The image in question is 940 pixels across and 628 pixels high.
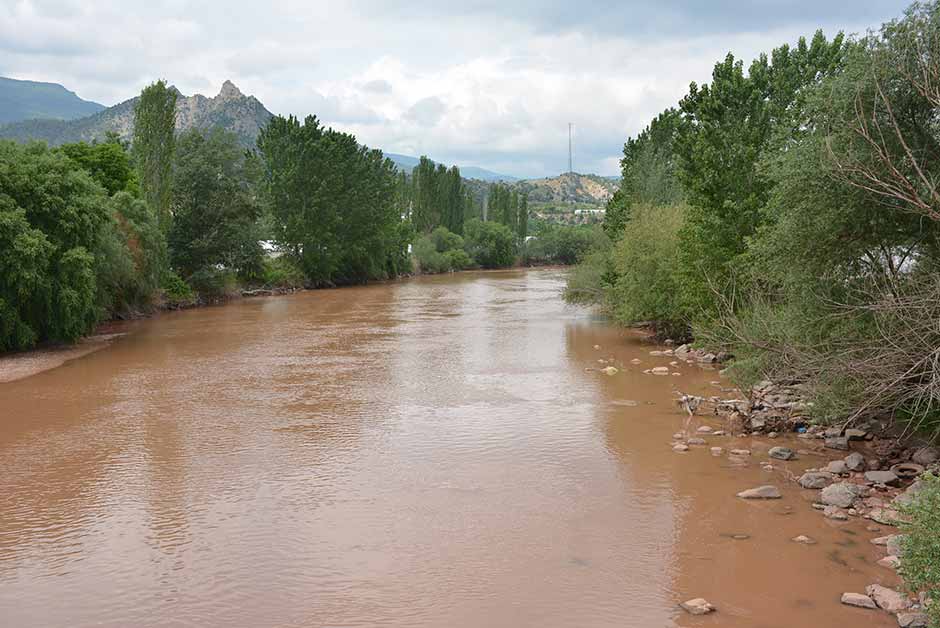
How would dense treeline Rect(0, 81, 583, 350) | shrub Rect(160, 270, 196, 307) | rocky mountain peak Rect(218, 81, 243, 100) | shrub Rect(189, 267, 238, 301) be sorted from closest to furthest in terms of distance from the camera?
dense treeline Rect(0, 81, 583, 350) < shrub Rect(160, 270, 196, 307) < shrub Rect(189, 267, 238, 301) < rocky mountain peak Rect(218, 81, 243, 100)

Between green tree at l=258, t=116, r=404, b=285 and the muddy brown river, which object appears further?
green tree at l=258, t=116, r=404, b=285

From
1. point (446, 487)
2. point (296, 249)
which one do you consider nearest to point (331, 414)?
point (446, 487)

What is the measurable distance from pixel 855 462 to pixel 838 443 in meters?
1.80

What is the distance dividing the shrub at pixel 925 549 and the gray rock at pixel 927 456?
628 cm

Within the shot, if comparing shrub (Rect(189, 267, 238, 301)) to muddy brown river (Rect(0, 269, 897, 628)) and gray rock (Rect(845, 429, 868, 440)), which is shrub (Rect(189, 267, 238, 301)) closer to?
muddy brown river (Rect(0, 269, 897, 628))

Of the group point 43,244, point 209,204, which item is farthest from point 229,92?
point 43,244

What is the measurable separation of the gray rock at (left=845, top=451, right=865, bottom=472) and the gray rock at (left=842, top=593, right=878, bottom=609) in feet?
16.4

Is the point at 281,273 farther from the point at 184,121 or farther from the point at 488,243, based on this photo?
the point at 184,121

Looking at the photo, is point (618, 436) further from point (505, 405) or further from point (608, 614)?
point (608, 614)

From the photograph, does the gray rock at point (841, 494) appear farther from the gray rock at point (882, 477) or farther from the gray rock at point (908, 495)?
the gray rock at point (908, 495)

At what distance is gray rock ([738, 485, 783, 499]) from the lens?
42.9 feet

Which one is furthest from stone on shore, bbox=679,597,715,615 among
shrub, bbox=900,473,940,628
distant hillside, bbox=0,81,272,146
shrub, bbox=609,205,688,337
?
distant hillside, bbox=0,81,272,146

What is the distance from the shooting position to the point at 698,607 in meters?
9.39

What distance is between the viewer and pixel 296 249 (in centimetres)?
6512
